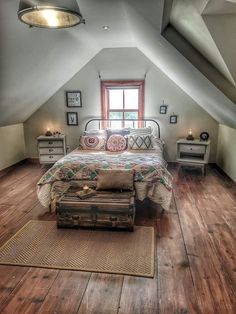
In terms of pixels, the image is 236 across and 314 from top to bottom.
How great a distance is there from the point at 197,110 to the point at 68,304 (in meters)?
4.38

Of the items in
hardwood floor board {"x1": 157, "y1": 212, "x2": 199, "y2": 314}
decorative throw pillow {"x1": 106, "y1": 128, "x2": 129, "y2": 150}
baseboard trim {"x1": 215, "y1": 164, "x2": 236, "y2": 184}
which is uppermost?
decorative throw pillow {"x1": 106, "y1": 128, "x2": 129, "y2": 150}

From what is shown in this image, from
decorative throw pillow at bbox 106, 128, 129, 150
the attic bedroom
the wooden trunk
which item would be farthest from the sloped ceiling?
the wooden trunk

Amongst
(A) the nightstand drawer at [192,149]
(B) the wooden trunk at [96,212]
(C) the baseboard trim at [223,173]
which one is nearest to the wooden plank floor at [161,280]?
(B) the wooden trunk at [96,212]

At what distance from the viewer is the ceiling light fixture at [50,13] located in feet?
4.61

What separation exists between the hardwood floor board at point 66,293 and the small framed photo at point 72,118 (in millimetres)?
3801

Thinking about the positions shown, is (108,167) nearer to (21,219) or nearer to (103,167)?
(103,167)

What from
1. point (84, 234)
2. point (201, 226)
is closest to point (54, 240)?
point (84, 234)

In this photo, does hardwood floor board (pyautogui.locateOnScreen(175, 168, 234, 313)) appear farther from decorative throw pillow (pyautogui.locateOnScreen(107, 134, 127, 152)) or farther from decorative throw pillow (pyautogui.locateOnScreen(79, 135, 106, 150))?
decorative throw pillow (pyautogui.locateOnScreen(79, 135, 106, 150))

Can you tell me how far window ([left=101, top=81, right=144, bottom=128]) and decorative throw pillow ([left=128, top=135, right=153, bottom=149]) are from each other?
3.36ft

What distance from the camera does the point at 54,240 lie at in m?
2.57

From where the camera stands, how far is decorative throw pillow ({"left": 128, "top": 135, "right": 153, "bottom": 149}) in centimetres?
431

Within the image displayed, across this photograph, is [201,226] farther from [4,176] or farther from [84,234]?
[4,176]

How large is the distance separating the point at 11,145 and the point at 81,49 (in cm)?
254

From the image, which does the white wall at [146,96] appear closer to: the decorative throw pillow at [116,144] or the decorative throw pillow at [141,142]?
the decorative throw pillow at [141,142]
